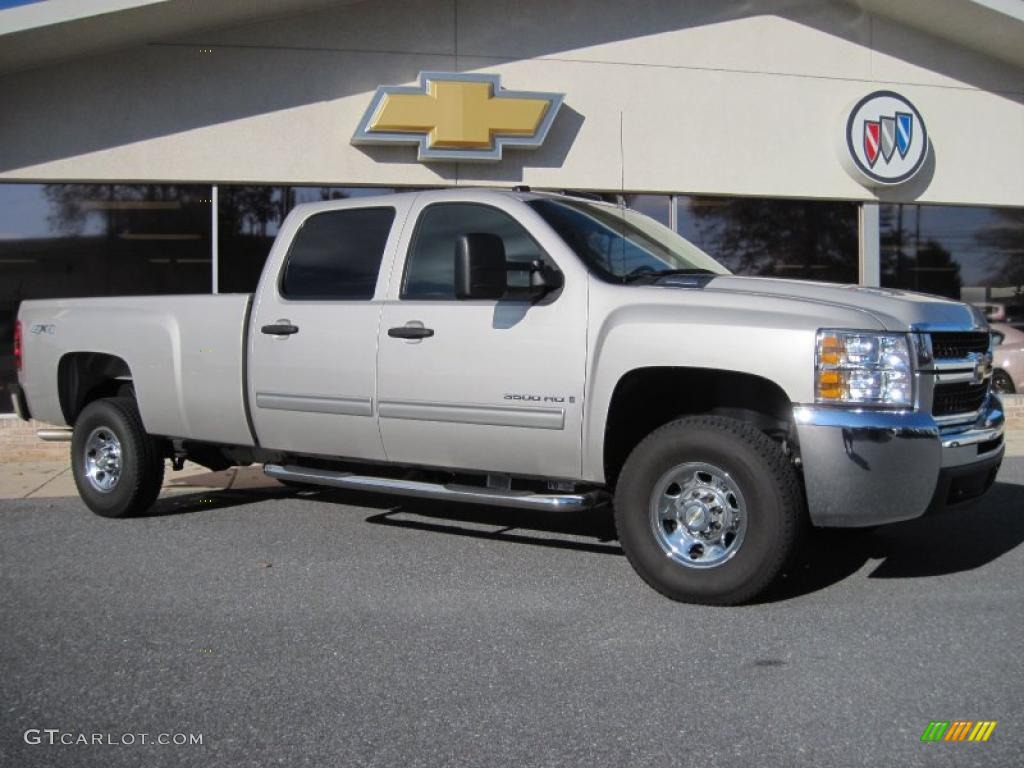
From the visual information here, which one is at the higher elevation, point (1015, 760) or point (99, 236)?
point (99, 236)

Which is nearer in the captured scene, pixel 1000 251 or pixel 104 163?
pixel 104 163

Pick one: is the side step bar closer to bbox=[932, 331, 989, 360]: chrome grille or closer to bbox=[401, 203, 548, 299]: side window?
bbox=[401, 203, 548, 299]: side window

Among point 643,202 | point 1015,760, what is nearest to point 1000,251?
point 643,202

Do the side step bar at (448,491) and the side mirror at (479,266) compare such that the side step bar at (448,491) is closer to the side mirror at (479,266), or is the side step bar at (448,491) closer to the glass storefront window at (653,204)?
the side mirror at (479,266)

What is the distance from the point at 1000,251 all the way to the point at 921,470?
1013 centimetres

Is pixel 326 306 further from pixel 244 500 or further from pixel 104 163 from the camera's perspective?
pixel 104 163

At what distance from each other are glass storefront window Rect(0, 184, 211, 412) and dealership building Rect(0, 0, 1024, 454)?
2 cm

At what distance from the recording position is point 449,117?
448 inches

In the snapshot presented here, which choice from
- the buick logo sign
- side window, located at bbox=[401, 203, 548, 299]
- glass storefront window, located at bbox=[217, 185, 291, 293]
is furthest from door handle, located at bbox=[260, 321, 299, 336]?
the buick logo sign

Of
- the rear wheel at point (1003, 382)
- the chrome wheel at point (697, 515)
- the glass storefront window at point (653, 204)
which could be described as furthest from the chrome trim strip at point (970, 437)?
the rear wheel at point (1003, 382)

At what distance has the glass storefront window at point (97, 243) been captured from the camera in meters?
11.1

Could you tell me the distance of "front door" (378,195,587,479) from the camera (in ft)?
17.4

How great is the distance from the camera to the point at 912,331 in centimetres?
470

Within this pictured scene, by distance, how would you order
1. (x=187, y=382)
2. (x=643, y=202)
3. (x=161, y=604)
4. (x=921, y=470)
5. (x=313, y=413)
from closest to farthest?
(x=921, y=470), (x=161, y=604), (x=313, y=413), (x=187, y=382), (x=643, y=202)
